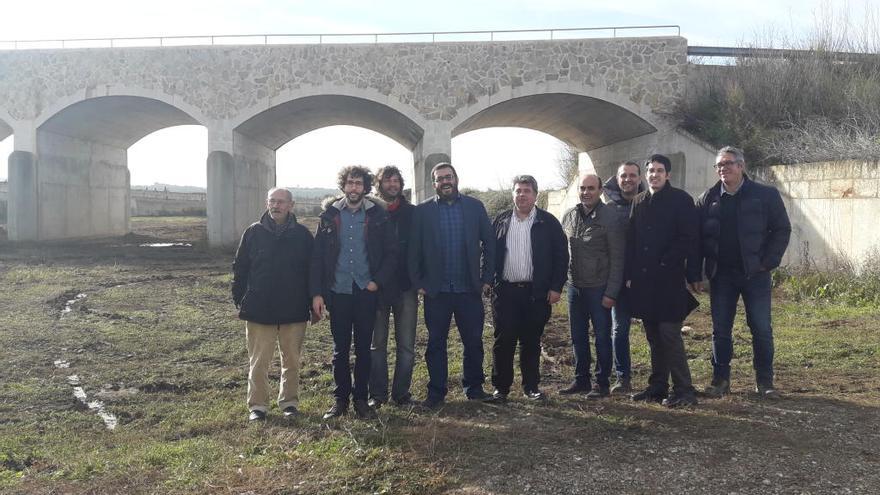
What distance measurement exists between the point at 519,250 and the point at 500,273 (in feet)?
0.69

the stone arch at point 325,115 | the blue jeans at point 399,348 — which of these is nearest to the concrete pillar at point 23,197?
the stone arch at point 325,115

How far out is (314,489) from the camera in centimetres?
354

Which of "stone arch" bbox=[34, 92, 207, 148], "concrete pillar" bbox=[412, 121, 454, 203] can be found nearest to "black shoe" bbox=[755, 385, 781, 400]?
"concrete pillar" bbox=[412, 121, 454, 203]

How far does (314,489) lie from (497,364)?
6.10ft

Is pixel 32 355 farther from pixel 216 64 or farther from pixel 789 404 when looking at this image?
pixel 216 64

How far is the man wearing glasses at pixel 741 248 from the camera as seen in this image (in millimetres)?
4723

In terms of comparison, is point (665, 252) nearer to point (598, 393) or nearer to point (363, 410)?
point (598, 393)

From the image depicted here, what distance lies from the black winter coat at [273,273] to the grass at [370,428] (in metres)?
0.70

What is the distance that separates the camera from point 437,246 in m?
4.80

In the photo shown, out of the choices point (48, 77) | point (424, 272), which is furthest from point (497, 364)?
point (48, 77)

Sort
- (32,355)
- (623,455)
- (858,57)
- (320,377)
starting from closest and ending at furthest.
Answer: (623,455)
(320,377)
(32,355)
(858,57)

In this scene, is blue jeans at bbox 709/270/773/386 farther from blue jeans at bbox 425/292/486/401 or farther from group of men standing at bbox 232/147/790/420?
blue jeans at bbox 425/292/486/401

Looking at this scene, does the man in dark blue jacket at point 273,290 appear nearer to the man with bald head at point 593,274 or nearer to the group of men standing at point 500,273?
the group of men standing at point 500,273

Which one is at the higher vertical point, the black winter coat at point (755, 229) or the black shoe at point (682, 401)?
the black winter coat at point (755, 229)
